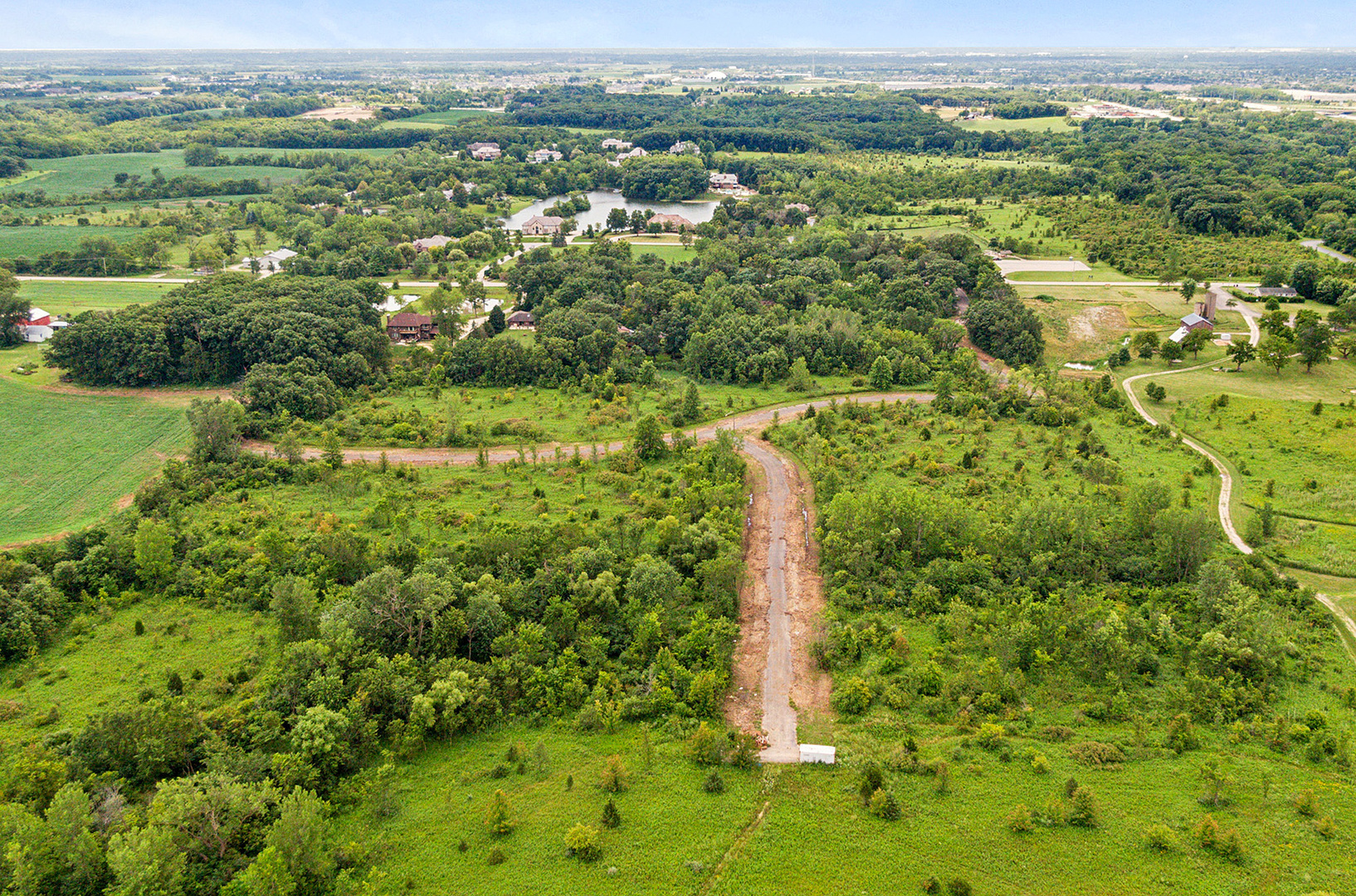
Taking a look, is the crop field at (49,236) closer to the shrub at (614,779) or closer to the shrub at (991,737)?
the shrub at (614,779)

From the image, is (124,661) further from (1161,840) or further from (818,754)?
(1161,840)

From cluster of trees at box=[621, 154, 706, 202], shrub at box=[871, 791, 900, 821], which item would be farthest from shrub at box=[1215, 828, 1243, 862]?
cluster of trees at box=[621, 154, 706, 202]

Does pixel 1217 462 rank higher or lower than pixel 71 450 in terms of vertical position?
lower

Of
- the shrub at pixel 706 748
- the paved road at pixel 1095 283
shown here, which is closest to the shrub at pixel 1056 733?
the shrub at pixel 706 748

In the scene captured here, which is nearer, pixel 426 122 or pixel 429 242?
pixel 429 242

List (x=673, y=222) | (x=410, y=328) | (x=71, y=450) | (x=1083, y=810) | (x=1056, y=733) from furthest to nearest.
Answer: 1. (x=673, y=222)
2. (x=410, y=328)
3. (x=71, y=450)
4. (x=1056, y=733)
5. (x=1083, y=810)

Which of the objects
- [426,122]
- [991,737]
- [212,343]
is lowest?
[991,737]

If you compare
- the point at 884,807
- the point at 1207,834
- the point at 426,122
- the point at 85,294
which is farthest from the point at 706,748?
the point at 426,122
